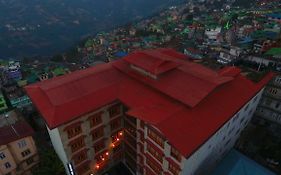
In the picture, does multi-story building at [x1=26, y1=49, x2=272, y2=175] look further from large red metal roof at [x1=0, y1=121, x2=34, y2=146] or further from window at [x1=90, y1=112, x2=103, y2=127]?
large red metal roof at [x1=0, y1=121, x2=34, y2=146]

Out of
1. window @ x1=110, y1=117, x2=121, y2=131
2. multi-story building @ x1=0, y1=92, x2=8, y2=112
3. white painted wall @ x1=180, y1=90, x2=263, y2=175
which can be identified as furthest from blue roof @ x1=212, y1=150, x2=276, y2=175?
multi-story building @ x1=0, y1=92, x2=8, y2=112

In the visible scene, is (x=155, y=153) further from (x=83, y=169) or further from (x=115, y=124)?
(x=83, y=169)

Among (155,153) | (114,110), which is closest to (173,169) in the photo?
(155,153)

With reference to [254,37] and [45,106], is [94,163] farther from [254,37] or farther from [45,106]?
[254,37]

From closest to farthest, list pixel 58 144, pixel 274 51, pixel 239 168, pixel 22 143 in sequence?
pixel 239 168
pixel 58 144
pixel 22 143
pixel 274 51

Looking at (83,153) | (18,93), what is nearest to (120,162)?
(83,153)

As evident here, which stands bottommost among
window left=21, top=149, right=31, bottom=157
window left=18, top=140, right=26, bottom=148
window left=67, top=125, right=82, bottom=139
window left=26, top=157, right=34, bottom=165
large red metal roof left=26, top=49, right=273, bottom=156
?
window left=26, top=157, right=34, bottom=165
